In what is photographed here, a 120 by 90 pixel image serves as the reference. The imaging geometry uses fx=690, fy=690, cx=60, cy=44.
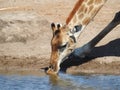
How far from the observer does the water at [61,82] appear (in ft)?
42.6

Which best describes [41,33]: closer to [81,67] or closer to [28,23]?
[28,23]

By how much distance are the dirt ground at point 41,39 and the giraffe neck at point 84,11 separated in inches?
39.7

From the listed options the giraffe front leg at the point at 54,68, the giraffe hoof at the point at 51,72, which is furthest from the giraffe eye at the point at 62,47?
the giraffe hoof at the point at 51,72

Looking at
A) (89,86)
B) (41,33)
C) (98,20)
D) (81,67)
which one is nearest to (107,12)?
(98,20)

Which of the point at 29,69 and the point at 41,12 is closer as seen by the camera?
the point at 29,69

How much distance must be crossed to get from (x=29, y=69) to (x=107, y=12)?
12.8ft

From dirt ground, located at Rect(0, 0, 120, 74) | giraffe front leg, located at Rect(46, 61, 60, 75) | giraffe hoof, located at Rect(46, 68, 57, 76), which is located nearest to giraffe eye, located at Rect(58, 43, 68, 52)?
giraffe front leg, located at Rect(46, 61, 60, 75)

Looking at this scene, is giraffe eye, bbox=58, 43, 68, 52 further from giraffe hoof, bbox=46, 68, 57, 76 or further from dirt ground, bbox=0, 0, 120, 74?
dirt ground, bbox=0, 0, 120, 74

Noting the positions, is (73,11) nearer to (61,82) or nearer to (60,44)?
(60,44)

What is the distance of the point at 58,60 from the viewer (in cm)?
1399

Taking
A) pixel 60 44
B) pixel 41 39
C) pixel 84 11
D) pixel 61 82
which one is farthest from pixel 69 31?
pixel 41 39

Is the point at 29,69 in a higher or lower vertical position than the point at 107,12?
lower

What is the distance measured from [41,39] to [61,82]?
2.89 m

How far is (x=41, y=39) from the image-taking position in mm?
16172
